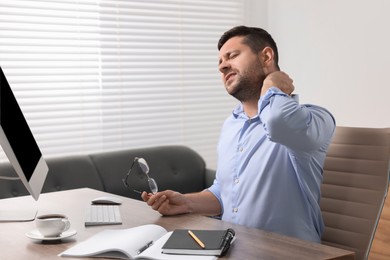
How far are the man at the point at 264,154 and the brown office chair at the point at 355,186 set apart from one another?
182 mm

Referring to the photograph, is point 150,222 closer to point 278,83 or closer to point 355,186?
point 278,83

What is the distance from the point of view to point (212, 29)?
4484 millimetres

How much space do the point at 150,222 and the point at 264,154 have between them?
516mm

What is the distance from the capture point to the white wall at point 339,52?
12.9ft

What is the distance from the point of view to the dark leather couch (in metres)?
3.39

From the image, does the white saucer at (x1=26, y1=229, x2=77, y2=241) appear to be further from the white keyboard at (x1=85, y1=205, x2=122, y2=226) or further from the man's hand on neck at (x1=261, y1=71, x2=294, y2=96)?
the man's hand on neck at (x1=261, y1=71, x2=294, y2=96)

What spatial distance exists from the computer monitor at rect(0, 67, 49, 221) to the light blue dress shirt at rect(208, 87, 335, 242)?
734 millimetres

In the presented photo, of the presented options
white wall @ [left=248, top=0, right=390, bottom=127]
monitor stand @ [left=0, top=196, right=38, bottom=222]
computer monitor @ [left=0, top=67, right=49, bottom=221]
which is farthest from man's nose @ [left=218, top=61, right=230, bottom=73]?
white wall @ [left=248, top=0, right=390, bottom=127]

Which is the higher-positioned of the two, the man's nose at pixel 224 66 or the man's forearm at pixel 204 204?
the man's nose at pixel 224 66

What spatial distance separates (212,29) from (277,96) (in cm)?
238

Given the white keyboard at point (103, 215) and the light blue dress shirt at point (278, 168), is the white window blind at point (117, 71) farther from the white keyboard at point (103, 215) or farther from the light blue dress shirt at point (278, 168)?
the light blue dress shirt at point (278, 168)

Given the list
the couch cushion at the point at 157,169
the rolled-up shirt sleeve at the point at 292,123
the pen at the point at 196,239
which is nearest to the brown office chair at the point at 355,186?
the rolled-up shirt sleeve at the point at 292,123

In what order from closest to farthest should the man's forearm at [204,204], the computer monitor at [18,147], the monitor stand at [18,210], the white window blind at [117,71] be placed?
the computer monitor at [18,147]
the monitor stand at [18,210]
the man's forearm at [204,204]
the white window blind at [117,71]

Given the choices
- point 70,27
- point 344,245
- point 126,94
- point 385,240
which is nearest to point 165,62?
point 126,94
